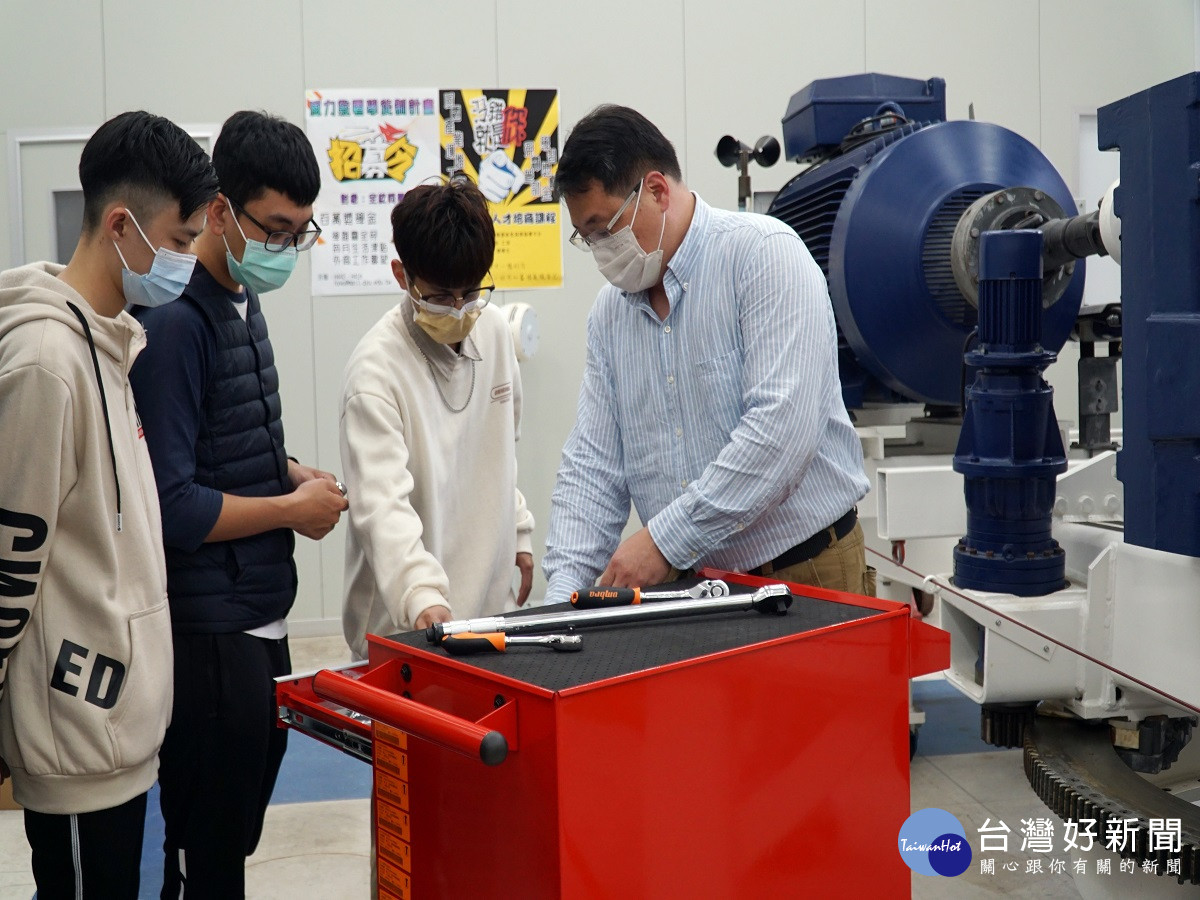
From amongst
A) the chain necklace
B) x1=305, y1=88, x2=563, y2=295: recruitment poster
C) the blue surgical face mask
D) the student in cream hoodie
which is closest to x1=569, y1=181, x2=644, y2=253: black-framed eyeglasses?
the student in cream hoodie

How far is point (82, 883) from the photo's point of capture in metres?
1.28

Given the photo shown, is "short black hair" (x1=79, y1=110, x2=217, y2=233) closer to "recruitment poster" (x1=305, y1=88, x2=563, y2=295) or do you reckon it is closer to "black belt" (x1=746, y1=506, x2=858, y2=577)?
"black belt" (x1=746, y1=506, x2=858, y2=577)

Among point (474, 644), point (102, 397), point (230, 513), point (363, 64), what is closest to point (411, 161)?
point (363, 64)

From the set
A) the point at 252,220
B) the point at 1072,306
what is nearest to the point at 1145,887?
the point at 1072,306

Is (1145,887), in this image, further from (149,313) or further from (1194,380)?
(149,313)

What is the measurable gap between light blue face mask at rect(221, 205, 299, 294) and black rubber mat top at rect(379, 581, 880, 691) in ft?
2.37

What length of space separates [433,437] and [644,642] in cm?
65

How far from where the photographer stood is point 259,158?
5.04 feet

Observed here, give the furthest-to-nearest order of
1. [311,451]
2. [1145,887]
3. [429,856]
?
[311,451] < [1145,887] < [429,856]

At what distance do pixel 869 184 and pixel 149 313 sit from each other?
143 centimetres

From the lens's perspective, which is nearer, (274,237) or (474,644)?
(474,644)

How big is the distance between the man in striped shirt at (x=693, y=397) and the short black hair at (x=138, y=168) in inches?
19.6

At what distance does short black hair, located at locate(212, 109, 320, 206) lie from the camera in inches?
60.5

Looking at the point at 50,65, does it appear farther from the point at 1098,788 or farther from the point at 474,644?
the point at 1098,788
